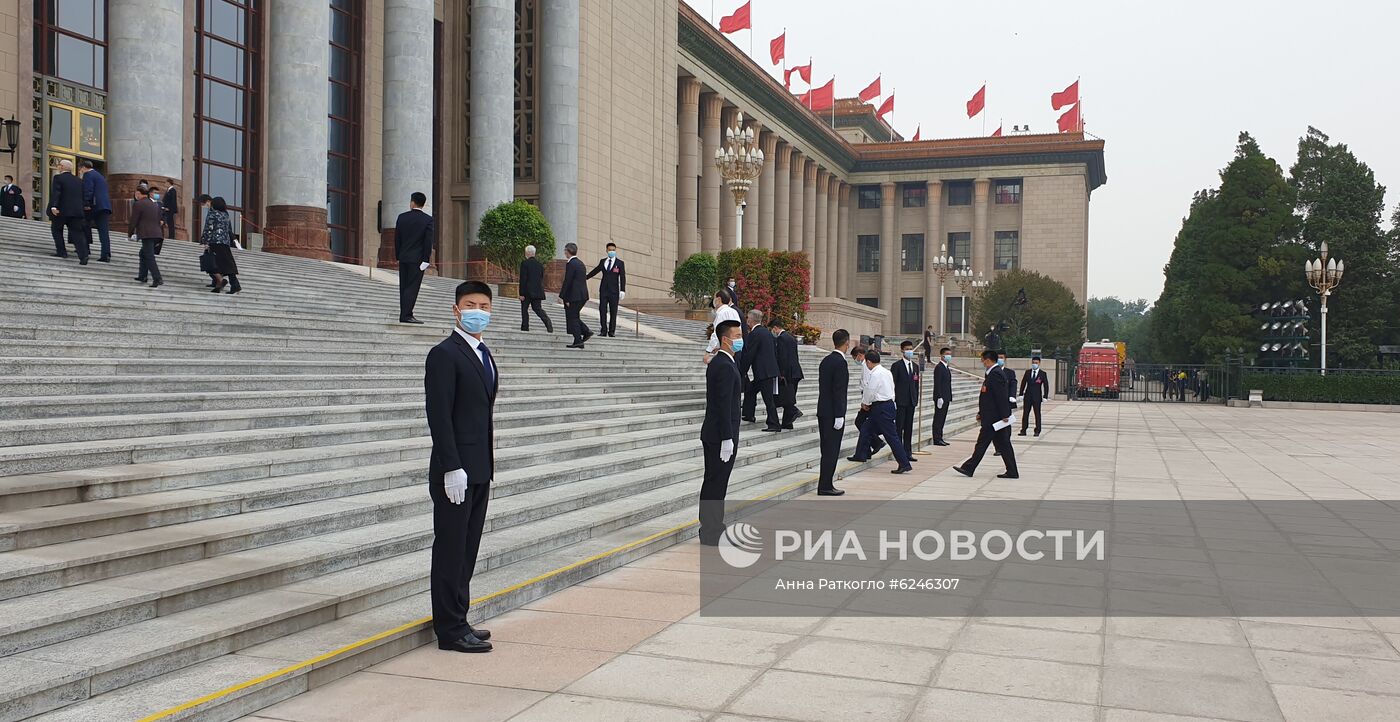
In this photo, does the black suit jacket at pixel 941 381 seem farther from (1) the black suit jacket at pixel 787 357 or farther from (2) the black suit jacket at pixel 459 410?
(2) the black suit jacket at pixel 459 410

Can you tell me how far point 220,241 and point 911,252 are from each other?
69080mm

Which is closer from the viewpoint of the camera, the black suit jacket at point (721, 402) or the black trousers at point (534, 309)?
the black suit jacket at point (721, 402)

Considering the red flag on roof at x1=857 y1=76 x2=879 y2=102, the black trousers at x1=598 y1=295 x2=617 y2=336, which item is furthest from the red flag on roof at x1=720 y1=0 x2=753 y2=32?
the black trousers at x1=598 y1=295 x2=617 y2=336

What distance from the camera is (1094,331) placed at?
387 feet

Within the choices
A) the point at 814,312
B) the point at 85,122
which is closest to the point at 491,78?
the point at 85,122

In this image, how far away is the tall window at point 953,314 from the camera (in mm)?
77125

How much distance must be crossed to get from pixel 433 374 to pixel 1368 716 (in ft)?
15.7

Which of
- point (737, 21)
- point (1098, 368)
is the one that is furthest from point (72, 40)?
point (1098, 368)

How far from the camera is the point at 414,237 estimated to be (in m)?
14.9

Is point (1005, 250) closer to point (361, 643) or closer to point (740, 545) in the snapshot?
point (740, 545)

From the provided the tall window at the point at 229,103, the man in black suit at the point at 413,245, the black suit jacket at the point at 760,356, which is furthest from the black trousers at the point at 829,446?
the tall window at the point at 229,103

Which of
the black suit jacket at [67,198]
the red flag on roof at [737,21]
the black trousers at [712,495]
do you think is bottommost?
the black trousers at [712,495]

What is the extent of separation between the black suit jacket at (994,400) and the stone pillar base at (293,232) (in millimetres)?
16710

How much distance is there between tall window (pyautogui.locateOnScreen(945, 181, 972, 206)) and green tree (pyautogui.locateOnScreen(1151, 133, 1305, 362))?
2616cm
